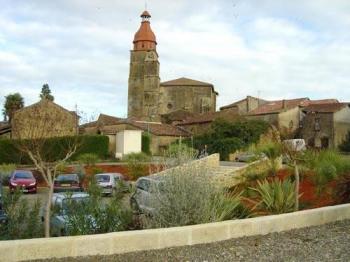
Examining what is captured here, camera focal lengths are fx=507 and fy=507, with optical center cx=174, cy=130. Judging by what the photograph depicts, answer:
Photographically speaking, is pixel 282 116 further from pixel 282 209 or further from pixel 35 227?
pixel 35 227

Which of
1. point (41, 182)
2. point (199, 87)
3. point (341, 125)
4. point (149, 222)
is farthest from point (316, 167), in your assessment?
point (199, 87)

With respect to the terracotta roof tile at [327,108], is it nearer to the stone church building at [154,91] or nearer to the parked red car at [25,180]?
the stone church building at [154,91]

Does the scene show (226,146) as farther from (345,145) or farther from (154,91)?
(154,91)

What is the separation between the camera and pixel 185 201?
29.9 feet

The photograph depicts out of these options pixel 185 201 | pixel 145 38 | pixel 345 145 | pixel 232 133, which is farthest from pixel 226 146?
pixel 145 38

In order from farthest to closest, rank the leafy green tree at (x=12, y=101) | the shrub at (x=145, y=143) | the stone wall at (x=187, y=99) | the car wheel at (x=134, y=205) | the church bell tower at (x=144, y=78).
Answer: the stone wall at (x=187, y=99) < the church bell tower at (x=144, y=78) < the leafy green tree at (x=12, y=101) < the shrub at (x=145, y=143) < the car wheel at (x=134, y=205)

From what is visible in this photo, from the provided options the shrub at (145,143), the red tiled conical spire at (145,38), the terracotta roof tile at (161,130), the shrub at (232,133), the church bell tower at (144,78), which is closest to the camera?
the shrub at (232,133)

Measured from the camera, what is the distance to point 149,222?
30.2ft

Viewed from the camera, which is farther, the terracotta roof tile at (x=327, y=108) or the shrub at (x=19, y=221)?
the terracotta roof tile at (x=327, y=108)

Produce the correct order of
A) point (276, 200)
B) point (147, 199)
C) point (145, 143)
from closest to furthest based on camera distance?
point (147, 199) → point (276, 200) → point (145, 143)

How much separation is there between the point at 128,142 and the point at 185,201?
41.4m

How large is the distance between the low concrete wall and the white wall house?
40.4 metres

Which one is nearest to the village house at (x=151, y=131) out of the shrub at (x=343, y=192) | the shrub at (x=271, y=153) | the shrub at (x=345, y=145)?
the shrub at (x=345, y=145)

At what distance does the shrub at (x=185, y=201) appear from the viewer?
29.9ft
